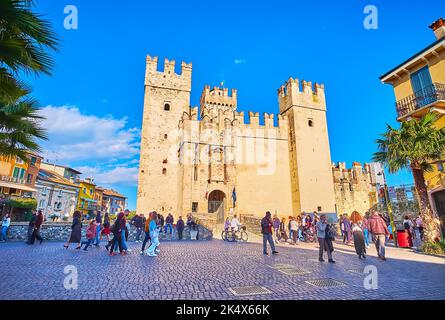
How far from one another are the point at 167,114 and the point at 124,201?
49.1 metres

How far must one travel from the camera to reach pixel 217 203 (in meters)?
25.7

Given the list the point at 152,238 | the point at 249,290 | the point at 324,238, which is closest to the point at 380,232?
the point at 324,238

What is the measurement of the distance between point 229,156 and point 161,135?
27.0 ft

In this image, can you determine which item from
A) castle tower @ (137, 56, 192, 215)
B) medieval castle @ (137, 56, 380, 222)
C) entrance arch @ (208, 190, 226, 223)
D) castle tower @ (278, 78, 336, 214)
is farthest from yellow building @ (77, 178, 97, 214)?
castle tower @ (278, 78, 336, 214)

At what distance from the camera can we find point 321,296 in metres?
4.06

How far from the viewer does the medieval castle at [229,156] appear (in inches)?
979

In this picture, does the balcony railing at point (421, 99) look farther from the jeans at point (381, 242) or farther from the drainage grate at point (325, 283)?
the drainage grate at point (325, 283)

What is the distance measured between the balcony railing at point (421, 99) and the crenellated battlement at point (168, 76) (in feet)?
72.9

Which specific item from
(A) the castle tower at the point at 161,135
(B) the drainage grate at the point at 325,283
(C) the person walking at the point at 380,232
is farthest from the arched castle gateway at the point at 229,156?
(B) the drainage grate at the point at 325,283

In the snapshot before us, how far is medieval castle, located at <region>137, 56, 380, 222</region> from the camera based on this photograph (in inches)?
979

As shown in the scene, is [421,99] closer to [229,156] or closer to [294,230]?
[294,230]
